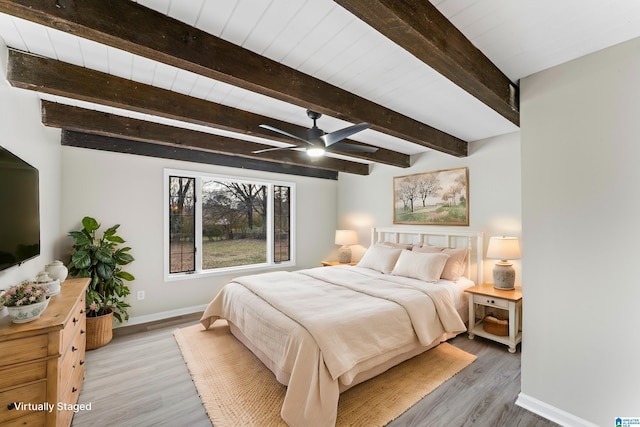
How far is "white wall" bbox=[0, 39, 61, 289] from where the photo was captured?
5.89 feet

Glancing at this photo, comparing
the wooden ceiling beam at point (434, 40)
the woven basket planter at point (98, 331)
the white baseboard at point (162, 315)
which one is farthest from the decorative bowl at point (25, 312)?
the white baseboard at point (162, 315)

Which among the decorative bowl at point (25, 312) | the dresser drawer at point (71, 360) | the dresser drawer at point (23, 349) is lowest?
the dresser drawer at point (71, 360)

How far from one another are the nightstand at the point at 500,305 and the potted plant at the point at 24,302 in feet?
12.2

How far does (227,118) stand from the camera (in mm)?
2730

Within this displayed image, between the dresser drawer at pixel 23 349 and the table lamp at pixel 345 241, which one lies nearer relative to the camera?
the dresser drawer at pixel 23 349

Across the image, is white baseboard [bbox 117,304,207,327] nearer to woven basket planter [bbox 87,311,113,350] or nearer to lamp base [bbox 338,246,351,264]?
woven basket planter [bbox 87,311,113,350]

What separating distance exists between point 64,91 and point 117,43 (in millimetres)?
942

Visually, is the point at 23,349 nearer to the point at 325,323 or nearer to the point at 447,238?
the point at 325,323

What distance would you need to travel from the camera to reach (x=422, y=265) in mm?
3559

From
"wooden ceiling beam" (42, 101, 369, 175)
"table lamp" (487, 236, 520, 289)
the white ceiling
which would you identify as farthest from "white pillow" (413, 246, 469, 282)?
"wooden ceiling beam" (42, 101, 369, 175)

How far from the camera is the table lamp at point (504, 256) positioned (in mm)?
3146

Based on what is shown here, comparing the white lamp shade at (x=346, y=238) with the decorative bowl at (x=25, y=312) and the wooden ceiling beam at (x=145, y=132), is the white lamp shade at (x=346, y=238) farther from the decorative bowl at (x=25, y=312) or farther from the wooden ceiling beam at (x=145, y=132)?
the decorative bowl at (x=25, y=312)

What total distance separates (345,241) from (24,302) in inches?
168

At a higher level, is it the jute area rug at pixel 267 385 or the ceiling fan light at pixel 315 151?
the ceiling fan light at pixel 315 151
